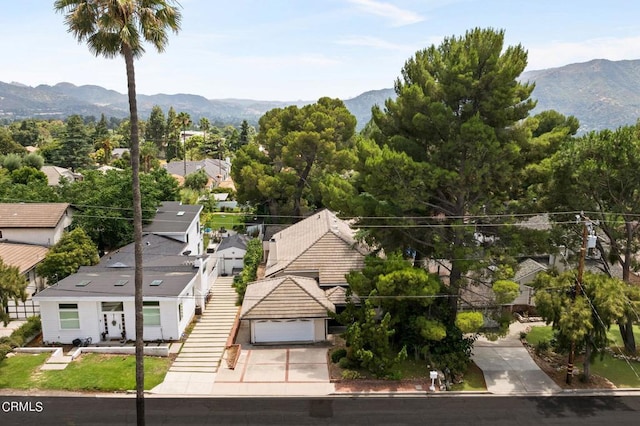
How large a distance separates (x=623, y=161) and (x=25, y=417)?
90.6 ft

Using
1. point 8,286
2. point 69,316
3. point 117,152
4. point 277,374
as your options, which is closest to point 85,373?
point 69,316

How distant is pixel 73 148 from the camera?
279ft

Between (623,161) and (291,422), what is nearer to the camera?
(291,422)

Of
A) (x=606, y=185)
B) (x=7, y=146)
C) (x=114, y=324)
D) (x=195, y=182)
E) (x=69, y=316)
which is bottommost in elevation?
(x=114, y=324)

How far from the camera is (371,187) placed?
75.3ft

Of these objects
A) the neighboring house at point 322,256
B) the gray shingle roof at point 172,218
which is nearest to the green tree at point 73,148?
the gray shingle roof at point 172,218

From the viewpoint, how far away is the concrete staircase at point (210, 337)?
2314 cm

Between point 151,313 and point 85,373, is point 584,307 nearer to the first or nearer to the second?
point 151,313

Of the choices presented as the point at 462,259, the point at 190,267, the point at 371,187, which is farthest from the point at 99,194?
the point at 462,259

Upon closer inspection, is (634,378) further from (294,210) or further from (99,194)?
(99,194)

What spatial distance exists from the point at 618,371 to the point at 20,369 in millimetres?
28226

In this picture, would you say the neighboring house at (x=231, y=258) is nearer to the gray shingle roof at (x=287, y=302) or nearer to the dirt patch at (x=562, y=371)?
the gray shingle roof at (x=287, y=302)

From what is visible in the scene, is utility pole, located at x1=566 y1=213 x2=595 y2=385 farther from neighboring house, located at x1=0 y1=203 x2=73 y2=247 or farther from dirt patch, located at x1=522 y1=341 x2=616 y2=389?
neighboring house, located at x1=0 y1=203 x2=73 y2=247

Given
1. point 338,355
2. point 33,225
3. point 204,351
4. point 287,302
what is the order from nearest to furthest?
point 338,355 → point 204,351 → point 287,302 → point 33,225
